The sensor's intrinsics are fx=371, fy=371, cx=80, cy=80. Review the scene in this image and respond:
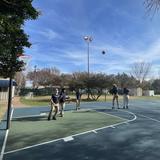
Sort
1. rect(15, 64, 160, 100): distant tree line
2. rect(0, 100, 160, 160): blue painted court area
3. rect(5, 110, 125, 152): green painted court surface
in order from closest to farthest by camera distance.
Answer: rect(0, 100, 160, 160): blue painted court area < rect(5, 110, 125, 152): green painted court surface < rect(15, 64, 160, 100): distant tree line

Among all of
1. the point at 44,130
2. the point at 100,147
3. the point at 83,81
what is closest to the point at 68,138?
the point at 100,147

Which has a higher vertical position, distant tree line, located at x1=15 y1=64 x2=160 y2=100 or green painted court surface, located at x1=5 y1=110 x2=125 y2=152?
distant tree line, located at x1=15 y1=64 x2=160 y2=100

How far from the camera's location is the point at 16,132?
662 inches

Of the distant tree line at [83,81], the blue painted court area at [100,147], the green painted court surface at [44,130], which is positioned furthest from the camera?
the distant tree line at [83,81]

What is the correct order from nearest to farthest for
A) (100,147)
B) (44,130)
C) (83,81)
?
(100,147) → (44,130) → (83,81)

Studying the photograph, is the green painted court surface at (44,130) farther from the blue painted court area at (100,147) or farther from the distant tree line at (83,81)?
the distant tree line at (83,81)

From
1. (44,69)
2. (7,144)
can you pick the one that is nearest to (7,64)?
(7,144)

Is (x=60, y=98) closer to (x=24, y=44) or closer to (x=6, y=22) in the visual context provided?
(x=24, y=44)

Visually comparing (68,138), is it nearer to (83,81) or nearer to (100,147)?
(100,147)

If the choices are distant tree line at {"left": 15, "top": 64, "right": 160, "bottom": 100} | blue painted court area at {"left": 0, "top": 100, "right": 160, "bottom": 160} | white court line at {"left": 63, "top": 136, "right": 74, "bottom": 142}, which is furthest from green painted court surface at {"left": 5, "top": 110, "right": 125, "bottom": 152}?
distant tree line at {"left": 15, "top": 64, "right": 160, "bottom": 100}

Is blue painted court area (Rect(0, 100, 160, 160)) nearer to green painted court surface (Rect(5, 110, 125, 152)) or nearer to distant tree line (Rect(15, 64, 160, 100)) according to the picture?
green painted court surface (Rect(5, 110, 125, 152))

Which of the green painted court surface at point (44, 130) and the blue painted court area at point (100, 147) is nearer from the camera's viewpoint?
the blue painted court area at point (100, 147)

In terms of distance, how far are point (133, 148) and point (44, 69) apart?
106 m

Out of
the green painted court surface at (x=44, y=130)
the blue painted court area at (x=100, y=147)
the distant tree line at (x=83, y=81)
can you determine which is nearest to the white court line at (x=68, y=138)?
the blue painted court area at (x=100, y=147)
